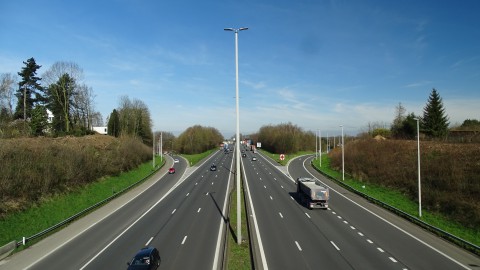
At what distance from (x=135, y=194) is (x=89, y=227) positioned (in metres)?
15.6

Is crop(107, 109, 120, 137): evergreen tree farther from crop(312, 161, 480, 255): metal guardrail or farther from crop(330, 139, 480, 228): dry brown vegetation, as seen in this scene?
crop(312, 161, 480, 255): metal guardrail

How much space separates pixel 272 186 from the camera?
49344 millimetres

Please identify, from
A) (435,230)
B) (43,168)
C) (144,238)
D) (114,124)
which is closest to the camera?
(144,238)

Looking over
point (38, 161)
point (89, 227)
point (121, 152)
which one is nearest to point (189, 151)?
point (121, 152)

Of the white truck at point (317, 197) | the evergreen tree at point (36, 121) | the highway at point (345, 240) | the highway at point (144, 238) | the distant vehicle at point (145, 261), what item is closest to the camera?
the distant vehicle at point (145, 261)

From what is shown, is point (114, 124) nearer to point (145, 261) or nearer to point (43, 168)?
point (43, 168)

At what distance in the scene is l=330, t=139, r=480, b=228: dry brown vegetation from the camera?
31406mm

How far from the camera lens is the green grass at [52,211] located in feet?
84.4

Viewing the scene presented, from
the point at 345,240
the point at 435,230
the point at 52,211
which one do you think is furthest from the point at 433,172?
the point at 52,211

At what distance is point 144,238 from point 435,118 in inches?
2408

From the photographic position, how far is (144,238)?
23828 mm

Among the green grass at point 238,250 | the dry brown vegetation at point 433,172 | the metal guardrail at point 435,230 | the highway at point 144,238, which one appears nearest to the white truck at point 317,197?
the metal guardrail at point 435,230

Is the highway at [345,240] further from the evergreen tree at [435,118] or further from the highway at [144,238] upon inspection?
the evergreen tree at [435,118]

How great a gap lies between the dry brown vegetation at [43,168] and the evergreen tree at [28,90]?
17756 millimetres
